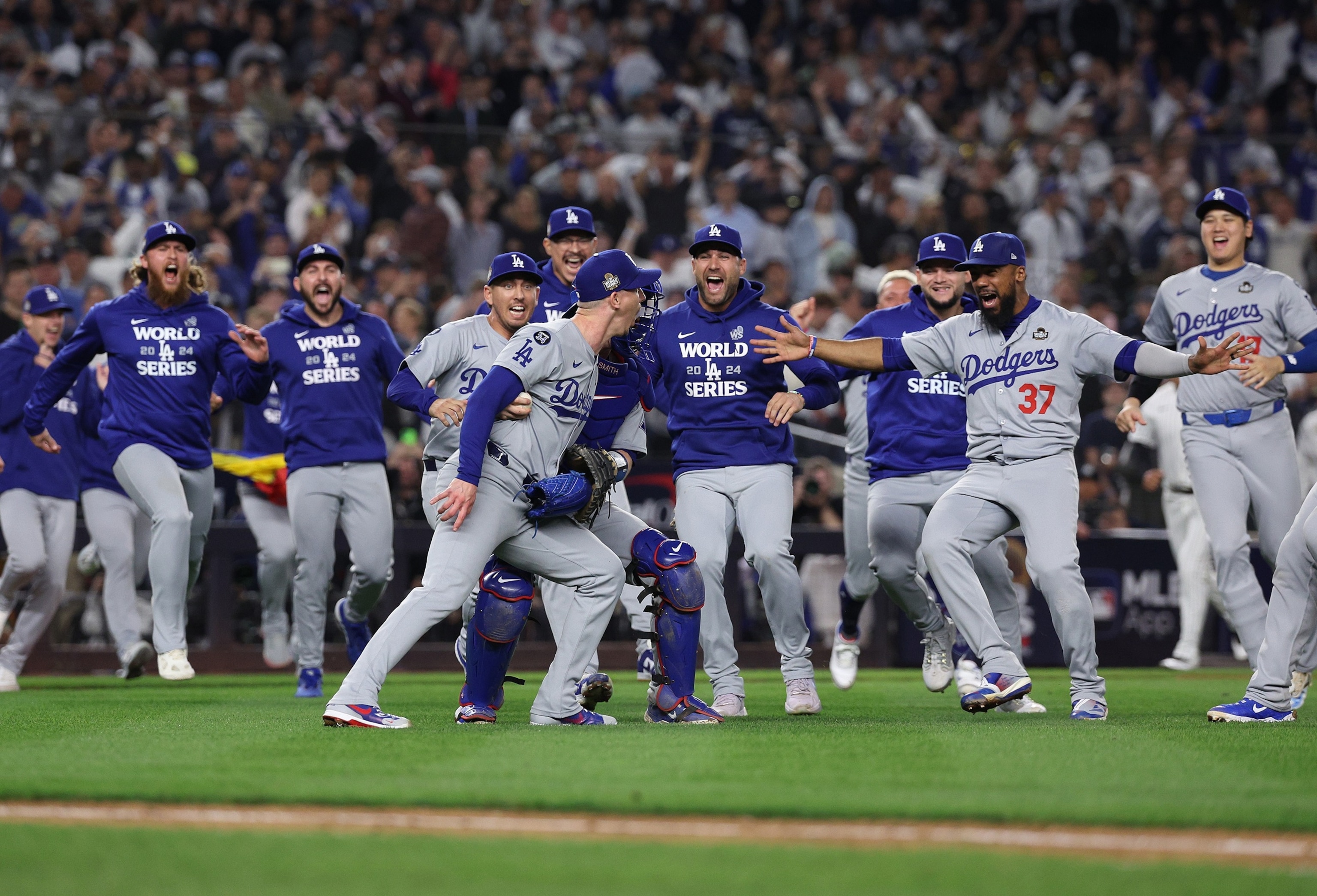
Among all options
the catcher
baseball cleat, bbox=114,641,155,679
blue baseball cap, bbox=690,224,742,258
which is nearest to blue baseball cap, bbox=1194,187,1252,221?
blue baseball cap, bbox=690,224,742,258

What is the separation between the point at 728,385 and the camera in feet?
29.3

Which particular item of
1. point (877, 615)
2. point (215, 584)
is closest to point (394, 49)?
point (215, 584)

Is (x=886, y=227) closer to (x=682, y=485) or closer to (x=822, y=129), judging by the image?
(x=822, y=129)

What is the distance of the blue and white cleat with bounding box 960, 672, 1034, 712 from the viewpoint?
26.6ft

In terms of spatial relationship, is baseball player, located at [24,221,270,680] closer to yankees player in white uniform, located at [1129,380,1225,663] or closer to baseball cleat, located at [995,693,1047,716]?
baseball cleat, located at [995,693,1047,716]

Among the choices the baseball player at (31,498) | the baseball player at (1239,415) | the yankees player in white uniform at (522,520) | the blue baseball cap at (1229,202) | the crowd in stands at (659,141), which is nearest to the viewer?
the yankees player in white uniform at (522,520)

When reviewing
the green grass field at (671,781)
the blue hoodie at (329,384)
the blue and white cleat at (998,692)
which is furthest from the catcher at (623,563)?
the blue hoodie at (329,384)

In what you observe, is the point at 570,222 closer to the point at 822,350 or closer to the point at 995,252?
the point at 822,350

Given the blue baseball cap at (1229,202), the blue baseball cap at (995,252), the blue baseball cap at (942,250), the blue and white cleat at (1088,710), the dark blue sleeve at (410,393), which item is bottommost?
the blue and white cleat at (1088,710)

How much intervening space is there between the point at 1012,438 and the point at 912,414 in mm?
1744

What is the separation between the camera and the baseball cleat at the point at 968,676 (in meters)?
9.85

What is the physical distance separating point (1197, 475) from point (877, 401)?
6.82 ft

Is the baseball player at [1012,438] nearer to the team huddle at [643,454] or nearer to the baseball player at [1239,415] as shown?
the team huddle at [643,454]

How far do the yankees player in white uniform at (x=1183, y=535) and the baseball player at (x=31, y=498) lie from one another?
29.8 feet
